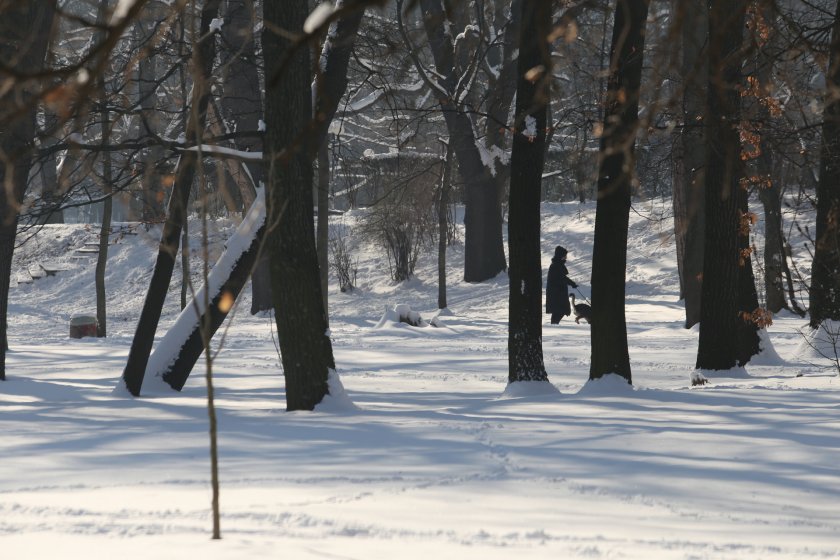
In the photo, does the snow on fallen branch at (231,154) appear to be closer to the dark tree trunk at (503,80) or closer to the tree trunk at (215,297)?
the tree trunk at (215,297)

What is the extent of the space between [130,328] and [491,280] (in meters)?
9.84

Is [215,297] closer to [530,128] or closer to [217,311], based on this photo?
[217,311]

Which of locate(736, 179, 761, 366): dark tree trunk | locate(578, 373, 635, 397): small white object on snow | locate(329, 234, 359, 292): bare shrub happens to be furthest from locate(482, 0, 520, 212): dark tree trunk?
locate(578, 373, 635, 397): small white object on snow

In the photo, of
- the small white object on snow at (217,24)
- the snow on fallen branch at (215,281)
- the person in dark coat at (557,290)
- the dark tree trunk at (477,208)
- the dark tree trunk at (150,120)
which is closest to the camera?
the dark tree trunk at (150,120)

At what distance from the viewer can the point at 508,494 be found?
5062 millimetres

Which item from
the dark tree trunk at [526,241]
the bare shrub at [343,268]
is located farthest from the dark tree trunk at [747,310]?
the bare shrub at [343,268]

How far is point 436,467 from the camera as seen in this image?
5.73 metres

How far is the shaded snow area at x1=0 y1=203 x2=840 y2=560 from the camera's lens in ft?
13.7

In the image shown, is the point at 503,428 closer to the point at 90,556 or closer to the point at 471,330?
the point at 90,556

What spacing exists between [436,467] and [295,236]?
3.04 meters

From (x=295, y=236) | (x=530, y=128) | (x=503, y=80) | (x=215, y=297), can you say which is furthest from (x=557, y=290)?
(x=295, y=236)

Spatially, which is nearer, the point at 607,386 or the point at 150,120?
the point at 150,120

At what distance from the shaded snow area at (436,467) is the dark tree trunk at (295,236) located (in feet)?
0.90

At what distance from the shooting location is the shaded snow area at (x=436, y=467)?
4176mm
